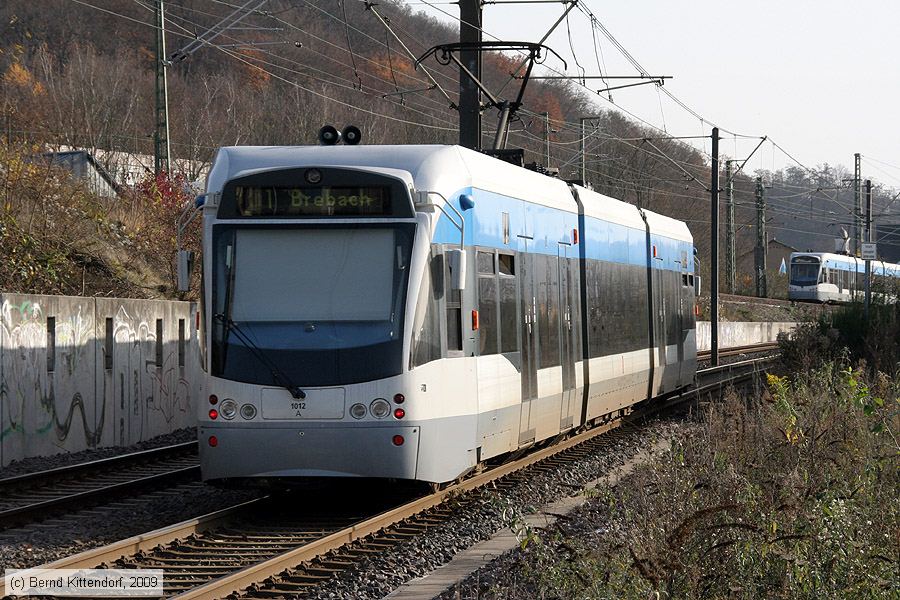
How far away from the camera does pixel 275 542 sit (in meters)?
10.2

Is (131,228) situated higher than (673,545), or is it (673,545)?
(131,228)

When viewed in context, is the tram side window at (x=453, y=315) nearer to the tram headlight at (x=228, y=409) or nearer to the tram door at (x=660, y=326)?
the tram headlight at (x=228, y=409)

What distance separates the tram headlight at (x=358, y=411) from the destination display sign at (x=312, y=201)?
1.65 meters

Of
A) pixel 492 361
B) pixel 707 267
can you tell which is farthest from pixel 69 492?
pixel 707 267

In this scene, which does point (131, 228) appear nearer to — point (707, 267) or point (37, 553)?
point (37, 553)

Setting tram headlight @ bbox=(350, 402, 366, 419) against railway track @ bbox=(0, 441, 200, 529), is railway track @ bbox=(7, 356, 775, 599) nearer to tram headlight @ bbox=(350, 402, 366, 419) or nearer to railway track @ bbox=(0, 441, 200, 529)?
tram headlight @ bbox=(350, 402, 366, 419)

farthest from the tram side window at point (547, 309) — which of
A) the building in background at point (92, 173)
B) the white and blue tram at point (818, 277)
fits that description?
the white and blue tram at point (818, 277)

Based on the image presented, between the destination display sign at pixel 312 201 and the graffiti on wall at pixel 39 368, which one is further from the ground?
the destination display sign at pixel 312 201

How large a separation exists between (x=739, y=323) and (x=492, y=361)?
41.3m

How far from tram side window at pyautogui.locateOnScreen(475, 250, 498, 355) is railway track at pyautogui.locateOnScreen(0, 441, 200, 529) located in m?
3.95

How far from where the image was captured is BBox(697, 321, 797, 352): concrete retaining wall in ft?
151

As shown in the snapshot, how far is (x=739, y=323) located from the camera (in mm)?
52250

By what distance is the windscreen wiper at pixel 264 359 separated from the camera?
35.1 feet

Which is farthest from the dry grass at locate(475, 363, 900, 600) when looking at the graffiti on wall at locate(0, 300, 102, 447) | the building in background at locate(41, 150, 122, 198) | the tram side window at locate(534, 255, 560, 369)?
the building in background at locate(41, 150, 122, 198)
